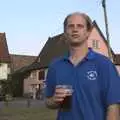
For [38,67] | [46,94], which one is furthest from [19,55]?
[46,94]

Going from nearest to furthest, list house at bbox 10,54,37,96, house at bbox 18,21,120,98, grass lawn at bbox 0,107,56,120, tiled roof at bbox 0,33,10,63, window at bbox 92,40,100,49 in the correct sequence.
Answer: grass lawn at bbox 0,107,56,120
window at bbox 92,40,100,49
house at bbox 18,21,120,98
tiled roof at bbox 0,33,10,63
house at bbox 10,54,37,96

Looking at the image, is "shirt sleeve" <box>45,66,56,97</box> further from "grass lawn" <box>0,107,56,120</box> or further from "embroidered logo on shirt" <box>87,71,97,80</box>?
"grass lawn" <box>0,107,56,120</box>

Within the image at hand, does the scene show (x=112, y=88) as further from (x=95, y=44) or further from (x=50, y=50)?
(x=50, y=50)

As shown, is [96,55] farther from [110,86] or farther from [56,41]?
[56,41]

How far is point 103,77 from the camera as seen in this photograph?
13.9 ft

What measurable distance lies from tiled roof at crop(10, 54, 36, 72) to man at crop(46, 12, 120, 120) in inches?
3625

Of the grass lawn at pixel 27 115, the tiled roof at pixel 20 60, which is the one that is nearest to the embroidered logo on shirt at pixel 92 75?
the grass lawn at pixel 27 115

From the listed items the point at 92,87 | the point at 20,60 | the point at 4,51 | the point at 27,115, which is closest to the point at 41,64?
the point at 4,51

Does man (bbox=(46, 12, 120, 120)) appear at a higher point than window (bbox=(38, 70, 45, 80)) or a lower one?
lower

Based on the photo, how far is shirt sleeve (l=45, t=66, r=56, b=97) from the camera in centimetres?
448

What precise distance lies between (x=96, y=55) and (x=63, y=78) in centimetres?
33

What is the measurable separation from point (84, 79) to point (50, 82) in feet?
1.36

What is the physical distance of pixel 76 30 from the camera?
14.1 feet

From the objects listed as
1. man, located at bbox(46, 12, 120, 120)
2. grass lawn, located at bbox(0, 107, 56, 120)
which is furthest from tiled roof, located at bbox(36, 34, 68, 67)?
man, located at bbox(46, 12, 120, 120)
